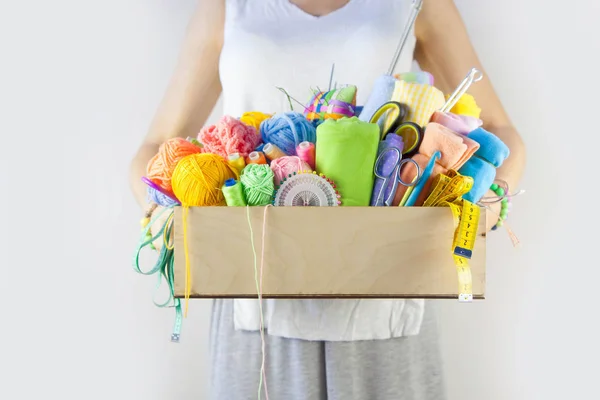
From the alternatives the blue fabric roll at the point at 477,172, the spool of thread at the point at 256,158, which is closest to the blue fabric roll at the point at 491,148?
the blue fabric roll at the point at 477,172

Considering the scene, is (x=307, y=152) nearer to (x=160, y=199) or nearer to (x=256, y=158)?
(x=256, y=158)

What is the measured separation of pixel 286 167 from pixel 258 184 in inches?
1.4

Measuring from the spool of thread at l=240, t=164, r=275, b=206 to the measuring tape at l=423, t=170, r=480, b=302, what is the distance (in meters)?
0.15

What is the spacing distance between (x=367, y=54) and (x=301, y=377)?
424 mm

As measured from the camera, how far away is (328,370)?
74 centimetres

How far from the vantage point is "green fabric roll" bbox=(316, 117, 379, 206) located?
567mm

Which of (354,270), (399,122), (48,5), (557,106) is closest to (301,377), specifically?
(354,270)

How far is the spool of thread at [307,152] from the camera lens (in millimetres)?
591

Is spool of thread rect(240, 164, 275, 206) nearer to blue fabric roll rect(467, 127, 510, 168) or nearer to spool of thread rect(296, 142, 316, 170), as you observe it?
spool of thread rect(296, 142, 316, 170)

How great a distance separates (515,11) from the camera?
105 cm

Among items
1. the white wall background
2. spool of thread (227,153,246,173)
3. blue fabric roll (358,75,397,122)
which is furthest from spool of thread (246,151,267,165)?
the white wall background

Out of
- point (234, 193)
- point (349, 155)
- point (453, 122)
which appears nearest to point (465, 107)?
point (453, 122)

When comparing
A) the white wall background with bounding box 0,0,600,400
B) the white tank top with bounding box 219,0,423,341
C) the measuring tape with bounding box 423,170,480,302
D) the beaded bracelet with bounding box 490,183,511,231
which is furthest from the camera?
the white wall background with bounding box 0,0,600,400

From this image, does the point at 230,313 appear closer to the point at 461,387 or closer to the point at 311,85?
the point at 311,85
